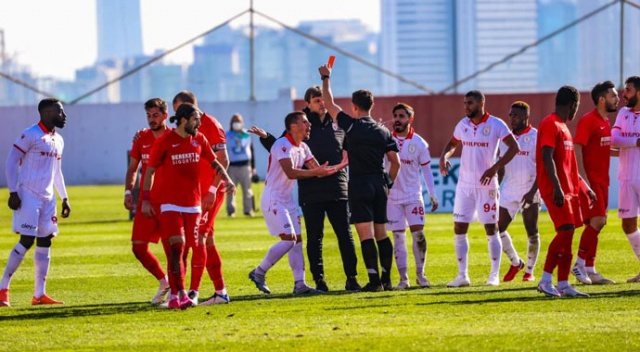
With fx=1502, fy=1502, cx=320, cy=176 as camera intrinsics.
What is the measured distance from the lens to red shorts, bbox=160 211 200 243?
12688 mm

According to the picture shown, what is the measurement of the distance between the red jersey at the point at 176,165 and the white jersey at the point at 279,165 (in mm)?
1578

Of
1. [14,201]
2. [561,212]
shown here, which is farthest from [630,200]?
[14,201]

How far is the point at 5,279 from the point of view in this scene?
46.5 feet

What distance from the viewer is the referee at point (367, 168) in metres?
14.2

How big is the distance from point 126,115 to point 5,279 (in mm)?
26191

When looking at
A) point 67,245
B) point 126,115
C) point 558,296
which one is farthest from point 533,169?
point 126,115

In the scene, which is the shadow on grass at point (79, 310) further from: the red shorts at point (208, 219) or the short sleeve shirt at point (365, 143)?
Result: the short sleeve shirt at point (365, 143)

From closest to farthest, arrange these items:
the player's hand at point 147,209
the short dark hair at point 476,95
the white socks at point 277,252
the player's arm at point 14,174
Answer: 1. the player's hand at point 147,209
2. the player's arm at point 14,174
3. the white socks at point 277,252
4. the short dark hair at point 476,95

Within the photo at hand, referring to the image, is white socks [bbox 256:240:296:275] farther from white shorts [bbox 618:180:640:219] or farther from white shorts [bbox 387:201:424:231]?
white shorts [bbox 618:180:640:219]

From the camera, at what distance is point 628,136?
14836 mm

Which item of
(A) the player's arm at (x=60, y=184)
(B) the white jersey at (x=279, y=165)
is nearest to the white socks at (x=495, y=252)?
(B) the white jersey at (x=279, y=165)

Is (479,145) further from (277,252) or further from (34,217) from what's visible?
(34,217)

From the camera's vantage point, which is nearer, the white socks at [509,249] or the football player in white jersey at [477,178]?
the football player in white jersey at [477,178]

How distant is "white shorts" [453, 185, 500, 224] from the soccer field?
26.9 inches
